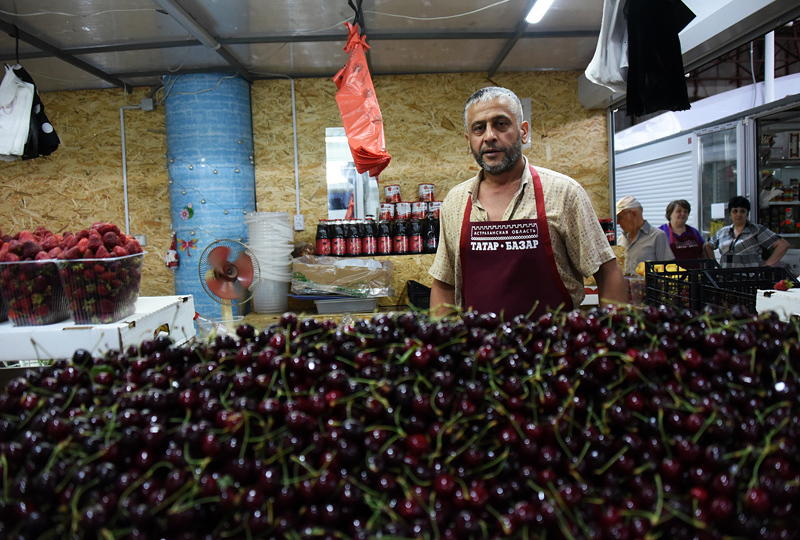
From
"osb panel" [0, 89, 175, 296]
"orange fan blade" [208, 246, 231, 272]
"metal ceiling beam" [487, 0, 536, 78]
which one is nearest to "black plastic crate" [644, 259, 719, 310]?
"metal ceiling beam" [487, 0, 536, 78]

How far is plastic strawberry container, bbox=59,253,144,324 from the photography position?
179 cm

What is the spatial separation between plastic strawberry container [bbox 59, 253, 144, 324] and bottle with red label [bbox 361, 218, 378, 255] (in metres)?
2.57

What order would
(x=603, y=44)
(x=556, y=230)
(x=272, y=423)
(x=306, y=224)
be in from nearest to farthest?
(x=272, y=423) → (x=556, y=230) → (x=603, y=44) → (x=306, y=224)

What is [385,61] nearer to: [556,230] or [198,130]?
[198,130]

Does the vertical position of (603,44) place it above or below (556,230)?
above

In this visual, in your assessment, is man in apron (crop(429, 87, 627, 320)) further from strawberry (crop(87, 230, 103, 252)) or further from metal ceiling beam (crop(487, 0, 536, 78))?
metal ceiling beam (crop(487, 0, 536, 78))

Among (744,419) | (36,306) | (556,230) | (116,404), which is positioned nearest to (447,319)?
(744,419)

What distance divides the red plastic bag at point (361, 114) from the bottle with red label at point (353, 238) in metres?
0.95

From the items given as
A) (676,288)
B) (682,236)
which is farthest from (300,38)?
(682,236)

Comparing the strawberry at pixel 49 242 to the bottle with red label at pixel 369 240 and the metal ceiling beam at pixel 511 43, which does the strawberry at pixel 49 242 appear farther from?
the metal ceiling beam at pixel 511 43

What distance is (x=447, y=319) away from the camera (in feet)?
3.70

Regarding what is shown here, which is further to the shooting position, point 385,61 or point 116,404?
point 385,61

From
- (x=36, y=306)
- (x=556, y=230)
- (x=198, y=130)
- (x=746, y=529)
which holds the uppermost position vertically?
(x=198, y=130)

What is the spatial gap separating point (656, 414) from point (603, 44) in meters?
2.74
